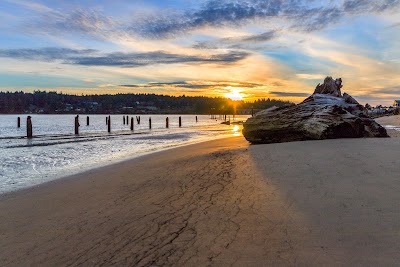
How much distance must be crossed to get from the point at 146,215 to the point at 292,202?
6.28 feet

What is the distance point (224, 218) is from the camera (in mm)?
3783

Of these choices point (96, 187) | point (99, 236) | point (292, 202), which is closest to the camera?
point (99, 236)

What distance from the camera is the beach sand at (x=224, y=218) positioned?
2934mm

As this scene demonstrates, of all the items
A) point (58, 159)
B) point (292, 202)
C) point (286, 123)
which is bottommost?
point (58, 159)

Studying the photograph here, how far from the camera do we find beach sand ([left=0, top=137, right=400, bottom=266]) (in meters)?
2.93

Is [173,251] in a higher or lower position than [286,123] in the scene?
lower

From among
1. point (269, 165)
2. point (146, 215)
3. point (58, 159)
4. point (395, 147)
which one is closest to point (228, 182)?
point (269, 165)

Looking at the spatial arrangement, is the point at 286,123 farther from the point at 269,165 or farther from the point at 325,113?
the point at 269,165

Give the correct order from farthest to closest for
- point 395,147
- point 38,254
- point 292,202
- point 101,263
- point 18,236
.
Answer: point 395,147
point 292,202
point 18,236
point 38,254
point 101,263

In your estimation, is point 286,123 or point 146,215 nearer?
point 146,215

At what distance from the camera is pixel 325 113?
1088 cm

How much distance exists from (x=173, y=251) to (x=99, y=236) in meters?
1.01

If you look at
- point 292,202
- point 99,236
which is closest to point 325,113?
point 292,202

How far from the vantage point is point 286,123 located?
11.1 metres
